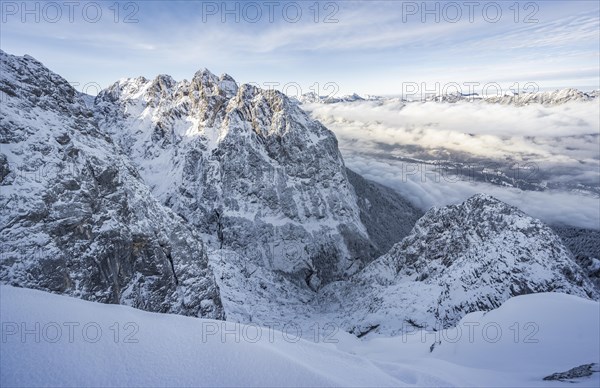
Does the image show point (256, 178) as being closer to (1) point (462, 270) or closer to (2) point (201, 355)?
(1) point (462, 270)

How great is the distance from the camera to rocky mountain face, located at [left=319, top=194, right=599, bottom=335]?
53.4m

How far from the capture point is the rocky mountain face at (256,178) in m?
120

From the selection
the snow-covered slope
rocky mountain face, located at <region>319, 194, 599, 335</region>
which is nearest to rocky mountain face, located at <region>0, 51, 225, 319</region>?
the snow-covered slope

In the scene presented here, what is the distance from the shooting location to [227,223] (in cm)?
12006

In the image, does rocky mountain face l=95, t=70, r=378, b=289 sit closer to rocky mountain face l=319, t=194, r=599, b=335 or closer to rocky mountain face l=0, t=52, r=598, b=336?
rocky mountain face l=0, t=52, r=598, b=336

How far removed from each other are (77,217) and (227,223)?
81.6 metres

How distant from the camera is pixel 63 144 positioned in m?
42.3

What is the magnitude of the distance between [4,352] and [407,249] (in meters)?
84.4

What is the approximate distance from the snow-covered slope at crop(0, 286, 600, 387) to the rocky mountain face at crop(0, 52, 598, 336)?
23.1m

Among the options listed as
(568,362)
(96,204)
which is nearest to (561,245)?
(568,362)

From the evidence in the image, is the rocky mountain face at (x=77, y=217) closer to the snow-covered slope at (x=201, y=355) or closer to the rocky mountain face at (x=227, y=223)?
the rocky mountain face at (x=227, y=223)

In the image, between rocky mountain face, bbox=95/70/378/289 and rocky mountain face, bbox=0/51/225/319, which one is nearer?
rocky mountain face, bbox=0/51/225/319

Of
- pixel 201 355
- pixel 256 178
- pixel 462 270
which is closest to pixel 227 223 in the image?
pixel 256 178

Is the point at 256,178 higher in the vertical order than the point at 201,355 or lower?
higher
